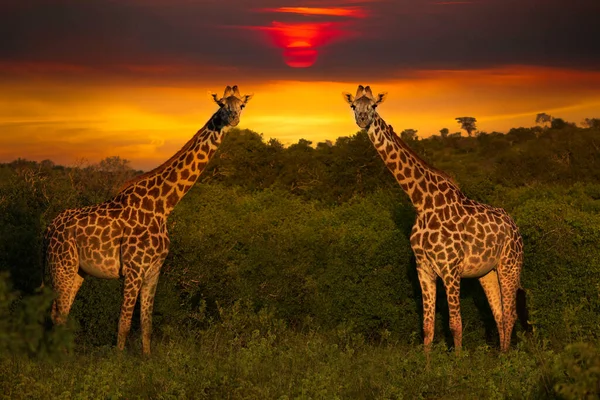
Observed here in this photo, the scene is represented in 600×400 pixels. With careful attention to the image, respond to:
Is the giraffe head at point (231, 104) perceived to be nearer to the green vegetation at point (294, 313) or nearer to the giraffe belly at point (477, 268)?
the green vegetation at point (294, 313)

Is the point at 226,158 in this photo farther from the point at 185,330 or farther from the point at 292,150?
the point at 185,330

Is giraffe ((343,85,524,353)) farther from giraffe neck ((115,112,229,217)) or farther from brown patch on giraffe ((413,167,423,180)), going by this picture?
giraffe neck ((115,112,229,217))

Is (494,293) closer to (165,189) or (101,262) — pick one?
(165,189)

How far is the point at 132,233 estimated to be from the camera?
13.9m

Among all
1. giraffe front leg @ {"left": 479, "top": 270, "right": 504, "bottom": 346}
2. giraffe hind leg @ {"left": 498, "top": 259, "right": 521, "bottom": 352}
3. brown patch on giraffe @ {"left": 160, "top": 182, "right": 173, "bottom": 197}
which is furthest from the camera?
giraffe front leg @ {"left": 479, "top": 270, "right": 504, "bottom": 346}

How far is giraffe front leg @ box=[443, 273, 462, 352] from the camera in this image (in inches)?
555

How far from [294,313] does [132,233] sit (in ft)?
16.1

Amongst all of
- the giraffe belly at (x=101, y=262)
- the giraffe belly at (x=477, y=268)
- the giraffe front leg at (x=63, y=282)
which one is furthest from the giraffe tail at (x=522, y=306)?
the giraffe front leg at (x=63, y=282)

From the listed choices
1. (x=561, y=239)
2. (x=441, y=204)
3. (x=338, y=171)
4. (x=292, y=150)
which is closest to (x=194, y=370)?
(x=441, y=204)

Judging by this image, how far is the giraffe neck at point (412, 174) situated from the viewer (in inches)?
565

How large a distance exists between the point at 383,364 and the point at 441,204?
277 cm

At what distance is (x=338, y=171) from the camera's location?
A: 3788 cm

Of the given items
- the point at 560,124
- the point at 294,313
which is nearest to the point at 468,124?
the point at 560,124

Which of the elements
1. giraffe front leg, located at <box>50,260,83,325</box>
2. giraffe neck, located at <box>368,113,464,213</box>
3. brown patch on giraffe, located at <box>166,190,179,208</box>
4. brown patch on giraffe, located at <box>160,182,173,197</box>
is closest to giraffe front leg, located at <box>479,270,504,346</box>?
giraffe neck, located at <box>368,113,464,213</box>
